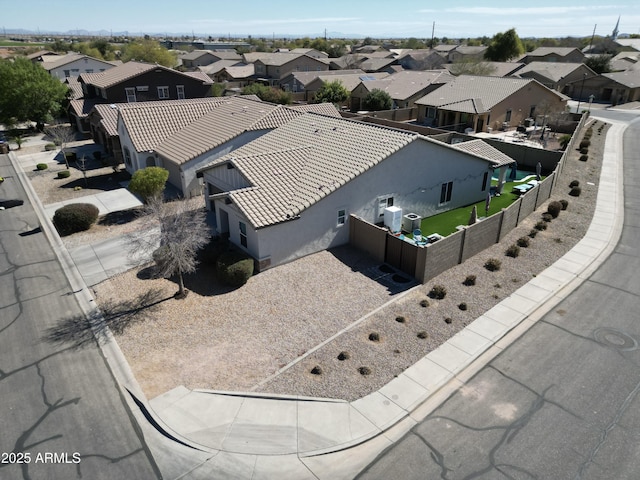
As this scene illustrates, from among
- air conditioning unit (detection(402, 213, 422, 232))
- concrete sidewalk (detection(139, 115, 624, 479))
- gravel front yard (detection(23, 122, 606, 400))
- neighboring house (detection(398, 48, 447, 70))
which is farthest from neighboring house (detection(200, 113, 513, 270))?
neighboring house (detection(398, 48, 447, 70))

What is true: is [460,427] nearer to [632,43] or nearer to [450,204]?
[450,204]

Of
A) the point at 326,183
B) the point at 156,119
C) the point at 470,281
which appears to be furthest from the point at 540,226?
the point at 156,119

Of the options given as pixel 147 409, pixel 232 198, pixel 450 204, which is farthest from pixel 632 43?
pixel 147 409

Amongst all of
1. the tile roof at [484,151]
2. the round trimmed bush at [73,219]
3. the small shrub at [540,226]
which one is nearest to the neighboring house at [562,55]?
the tile roof at [484,151]

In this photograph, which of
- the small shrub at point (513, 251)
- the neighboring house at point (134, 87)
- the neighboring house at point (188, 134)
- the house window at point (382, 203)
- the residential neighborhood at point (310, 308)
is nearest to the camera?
the residential neighborhood at point (310, 308)

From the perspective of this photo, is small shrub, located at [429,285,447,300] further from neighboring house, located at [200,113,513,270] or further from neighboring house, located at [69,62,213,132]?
neighboring house, located at [69,62,213,132]

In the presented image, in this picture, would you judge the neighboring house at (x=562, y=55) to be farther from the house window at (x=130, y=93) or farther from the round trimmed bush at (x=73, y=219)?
the round trimmed bush at (x=73, y=219)
